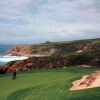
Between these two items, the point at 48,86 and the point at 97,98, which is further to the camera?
the point at 48,86

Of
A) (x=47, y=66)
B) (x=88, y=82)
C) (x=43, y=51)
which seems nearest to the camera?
(x=88, y=82)

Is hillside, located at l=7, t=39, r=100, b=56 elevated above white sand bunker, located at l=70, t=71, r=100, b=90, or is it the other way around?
hillside, located at l=7, t=39, r=100, b=56

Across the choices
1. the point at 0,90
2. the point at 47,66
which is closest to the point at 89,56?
the point at 47,66

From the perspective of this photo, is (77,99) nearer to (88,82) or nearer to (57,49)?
(88,82)

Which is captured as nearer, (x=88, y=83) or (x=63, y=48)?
(x=88, y=83)

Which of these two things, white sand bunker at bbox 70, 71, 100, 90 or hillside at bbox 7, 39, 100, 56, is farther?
hillside at bbox 7, 39, 100, 56

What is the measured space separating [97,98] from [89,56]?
45.8m

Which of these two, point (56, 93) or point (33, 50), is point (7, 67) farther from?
point (33, 50)

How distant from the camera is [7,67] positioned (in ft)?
218

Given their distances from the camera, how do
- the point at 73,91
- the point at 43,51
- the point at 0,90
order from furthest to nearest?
the point at 43,51 < the point at 0,90 < the point at 73,91

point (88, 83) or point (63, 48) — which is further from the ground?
point (63, 48)

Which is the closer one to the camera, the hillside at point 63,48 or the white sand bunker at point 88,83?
the white sand bunker at point 88,83

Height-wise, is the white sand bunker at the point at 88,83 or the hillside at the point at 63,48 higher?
the hillside at the point at 63,48

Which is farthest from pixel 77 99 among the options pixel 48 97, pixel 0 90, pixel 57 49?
pixel 57 49
